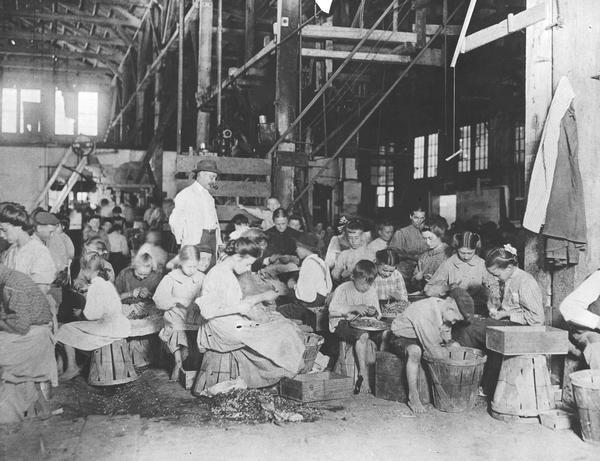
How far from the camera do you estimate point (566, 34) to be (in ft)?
24.3

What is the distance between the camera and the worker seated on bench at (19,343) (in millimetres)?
6320

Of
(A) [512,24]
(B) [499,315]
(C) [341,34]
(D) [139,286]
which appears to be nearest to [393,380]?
(B) [499,315]

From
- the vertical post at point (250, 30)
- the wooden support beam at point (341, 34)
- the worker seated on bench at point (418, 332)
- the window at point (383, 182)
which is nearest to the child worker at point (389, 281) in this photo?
the worker seated on bench at point (418, 332)

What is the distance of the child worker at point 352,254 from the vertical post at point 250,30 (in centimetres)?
657

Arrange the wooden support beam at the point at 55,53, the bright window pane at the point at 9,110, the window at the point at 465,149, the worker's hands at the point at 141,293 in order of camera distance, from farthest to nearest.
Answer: the bright window pane at the point at 9,110 → the wooden support beam at the point at 55,53 → the window at the point at 465,149 → the worker's hands at the point at 141,293

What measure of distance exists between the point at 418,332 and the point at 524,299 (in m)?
1.25

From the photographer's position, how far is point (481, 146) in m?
18.8

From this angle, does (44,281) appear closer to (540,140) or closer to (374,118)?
(540,140)

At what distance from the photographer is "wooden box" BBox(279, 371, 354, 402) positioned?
7.17 metres

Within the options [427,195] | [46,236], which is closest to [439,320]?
[46,236]

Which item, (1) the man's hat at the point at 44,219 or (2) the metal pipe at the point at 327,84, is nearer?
(1) the man's hat at the point at 44,219

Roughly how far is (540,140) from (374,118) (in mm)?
13102

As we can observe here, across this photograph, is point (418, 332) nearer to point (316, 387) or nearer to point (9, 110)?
point (316, 387)

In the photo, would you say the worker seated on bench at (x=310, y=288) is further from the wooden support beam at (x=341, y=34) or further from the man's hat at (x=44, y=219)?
the wooden support beam at (x=341, y=34)
